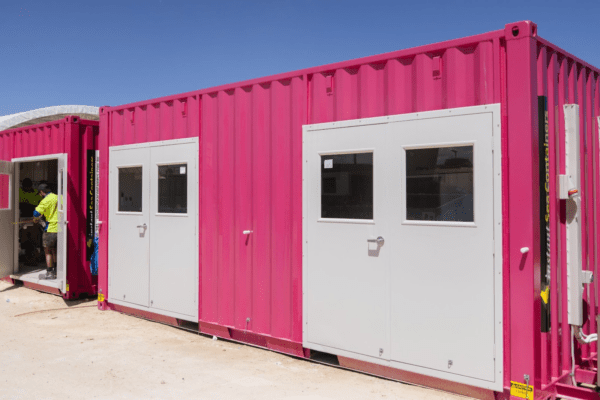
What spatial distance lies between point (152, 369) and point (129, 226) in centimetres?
281

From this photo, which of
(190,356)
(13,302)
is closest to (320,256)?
(190,356)

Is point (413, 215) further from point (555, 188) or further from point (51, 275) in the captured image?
point (51, 275)

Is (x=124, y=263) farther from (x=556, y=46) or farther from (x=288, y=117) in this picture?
(x=556, y=46)

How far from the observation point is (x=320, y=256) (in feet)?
16.9

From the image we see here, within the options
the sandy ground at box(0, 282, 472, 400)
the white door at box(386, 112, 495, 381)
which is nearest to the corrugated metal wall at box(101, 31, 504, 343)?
the white door at box(386, 112, 495, 381)

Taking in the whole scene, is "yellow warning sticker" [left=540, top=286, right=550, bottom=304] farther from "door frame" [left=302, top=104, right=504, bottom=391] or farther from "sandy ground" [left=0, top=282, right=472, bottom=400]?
"sandy ground" [left=0, top=282, right=472, bottom=400]

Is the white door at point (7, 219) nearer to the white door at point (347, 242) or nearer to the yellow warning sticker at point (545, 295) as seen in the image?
the white door at point (347, 242)

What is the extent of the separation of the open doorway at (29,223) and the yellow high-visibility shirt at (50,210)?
22.4 inches

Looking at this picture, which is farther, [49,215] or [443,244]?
[49,215]

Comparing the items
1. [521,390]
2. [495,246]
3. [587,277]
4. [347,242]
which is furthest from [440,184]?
[521,390]

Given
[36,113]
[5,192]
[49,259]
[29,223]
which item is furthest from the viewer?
[36,113]

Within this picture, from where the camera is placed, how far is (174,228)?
668cm

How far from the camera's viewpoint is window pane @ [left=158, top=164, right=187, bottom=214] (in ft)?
21.7

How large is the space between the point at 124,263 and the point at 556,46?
6.20 metres
